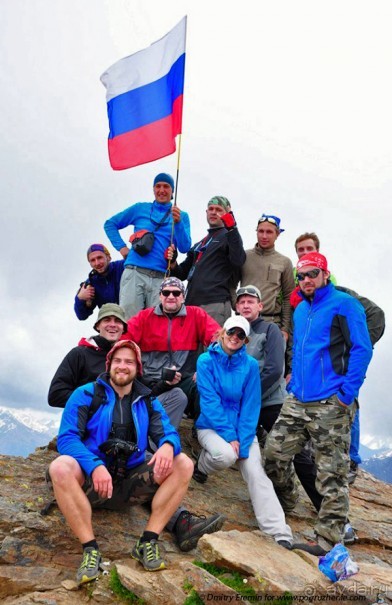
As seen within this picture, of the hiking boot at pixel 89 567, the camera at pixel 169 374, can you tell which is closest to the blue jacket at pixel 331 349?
the camera at pixel 169 374

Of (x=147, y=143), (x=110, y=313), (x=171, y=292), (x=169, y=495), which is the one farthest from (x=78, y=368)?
(x=147, y=143)

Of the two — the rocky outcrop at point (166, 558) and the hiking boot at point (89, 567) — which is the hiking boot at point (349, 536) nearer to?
the rocky outcrop at point (166, 558)

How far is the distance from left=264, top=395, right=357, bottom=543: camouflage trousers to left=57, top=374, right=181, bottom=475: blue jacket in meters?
1.78

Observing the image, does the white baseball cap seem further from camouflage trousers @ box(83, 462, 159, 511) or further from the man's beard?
camouflage trousers @ box(83, 462, 159, 511)

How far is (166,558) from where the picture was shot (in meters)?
6.30

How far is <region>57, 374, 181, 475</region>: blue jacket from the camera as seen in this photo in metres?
6.23

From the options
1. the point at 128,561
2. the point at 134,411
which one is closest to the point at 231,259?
the point at 134,411

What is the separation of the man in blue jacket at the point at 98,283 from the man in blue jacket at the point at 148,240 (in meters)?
0.51

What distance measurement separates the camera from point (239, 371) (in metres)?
8.05

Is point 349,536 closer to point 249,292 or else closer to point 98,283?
point 249,292

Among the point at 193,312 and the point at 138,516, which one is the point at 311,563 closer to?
the point at 138,516

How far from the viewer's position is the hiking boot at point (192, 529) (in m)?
6.57

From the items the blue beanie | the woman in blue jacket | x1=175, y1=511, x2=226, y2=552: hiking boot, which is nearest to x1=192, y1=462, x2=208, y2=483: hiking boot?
the woman in blue jacket

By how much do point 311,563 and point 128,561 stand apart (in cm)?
244
